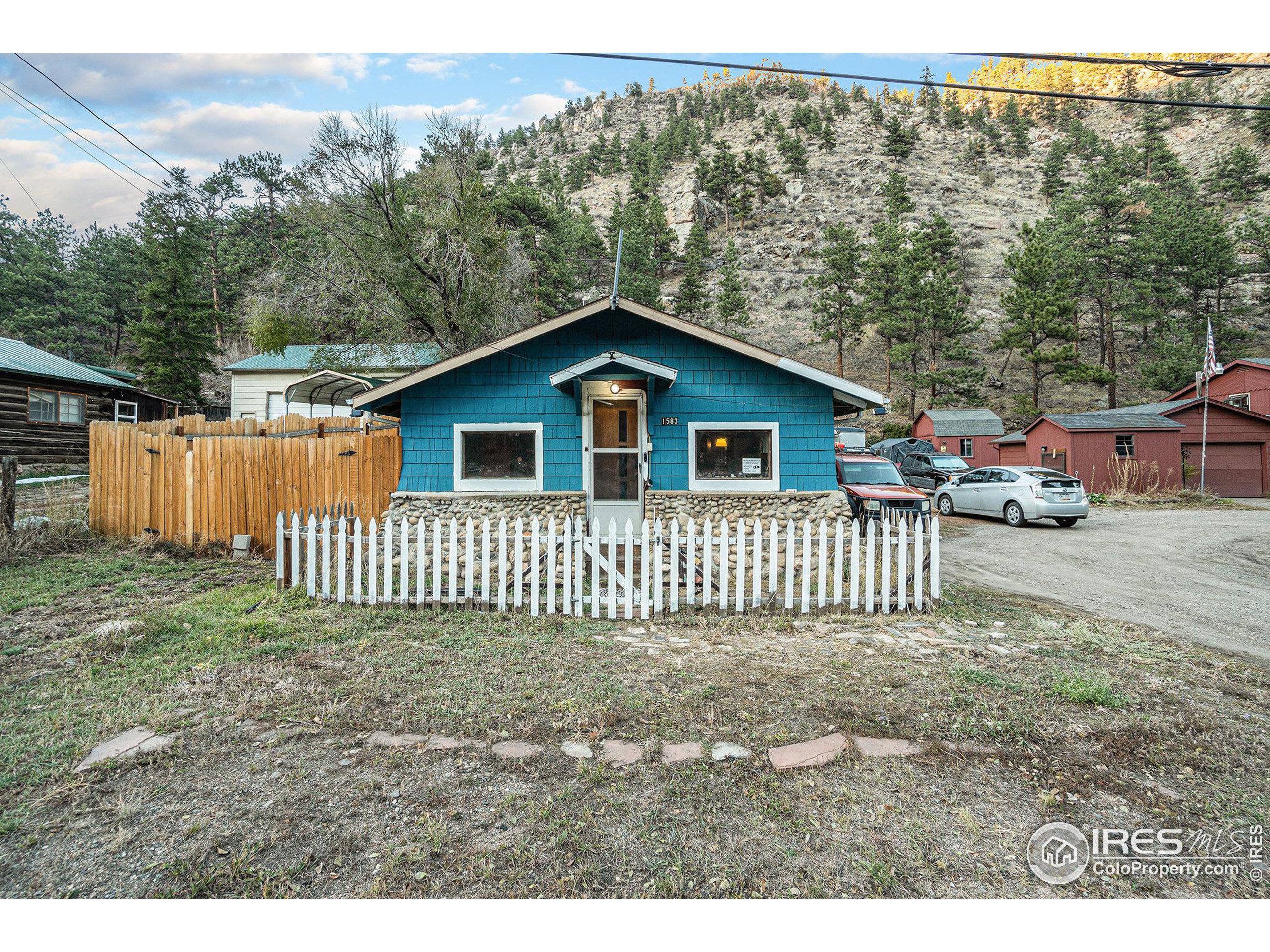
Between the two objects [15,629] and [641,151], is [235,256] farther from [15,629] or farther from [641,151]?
[641,151]

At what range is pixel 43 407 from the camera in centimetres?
1928

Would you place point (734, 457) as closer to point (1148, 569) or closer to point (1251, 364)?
point (1148, 569)

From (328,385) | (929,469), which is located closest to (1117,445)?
(929,469)

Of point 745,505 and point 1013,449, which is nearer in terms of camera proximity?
point 745,505

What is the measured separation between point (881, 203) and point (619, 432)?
2487 inches

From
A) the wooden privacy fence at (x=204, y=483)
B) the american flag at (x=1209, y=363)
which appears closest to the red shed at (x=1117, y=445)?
the american flag at (x=1209, y=363)

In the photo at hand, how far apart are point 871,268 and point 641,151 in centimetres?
4150

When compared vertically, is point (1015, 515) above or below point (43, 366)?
below

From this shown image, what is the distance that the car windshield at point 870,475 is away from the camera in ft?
42.0

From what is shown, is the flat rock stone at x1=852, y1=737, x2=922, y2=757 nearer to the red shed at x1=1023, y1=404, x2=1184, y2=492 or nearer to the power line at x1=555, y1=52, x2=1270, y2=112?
the power line at x1=555, y1=52, x2=1270, y2=112

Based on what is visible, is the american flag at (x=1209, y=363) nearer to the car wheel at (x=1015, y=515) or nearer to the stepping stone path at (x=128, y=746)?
the car wheel at (x=1015, y=515)

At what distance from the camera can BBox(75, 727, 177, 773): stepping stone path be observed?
3008 mm

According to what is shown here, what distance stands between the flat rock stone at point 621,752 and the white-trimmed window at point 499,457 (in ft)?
19.2

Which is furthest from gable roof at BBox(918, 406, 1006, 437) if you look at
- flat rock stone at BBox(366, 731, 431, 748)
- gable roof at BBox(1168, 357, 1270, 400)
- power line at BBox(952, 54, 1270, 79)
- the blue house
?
flat rock stone at BBox(366, 731, 431, 748)
